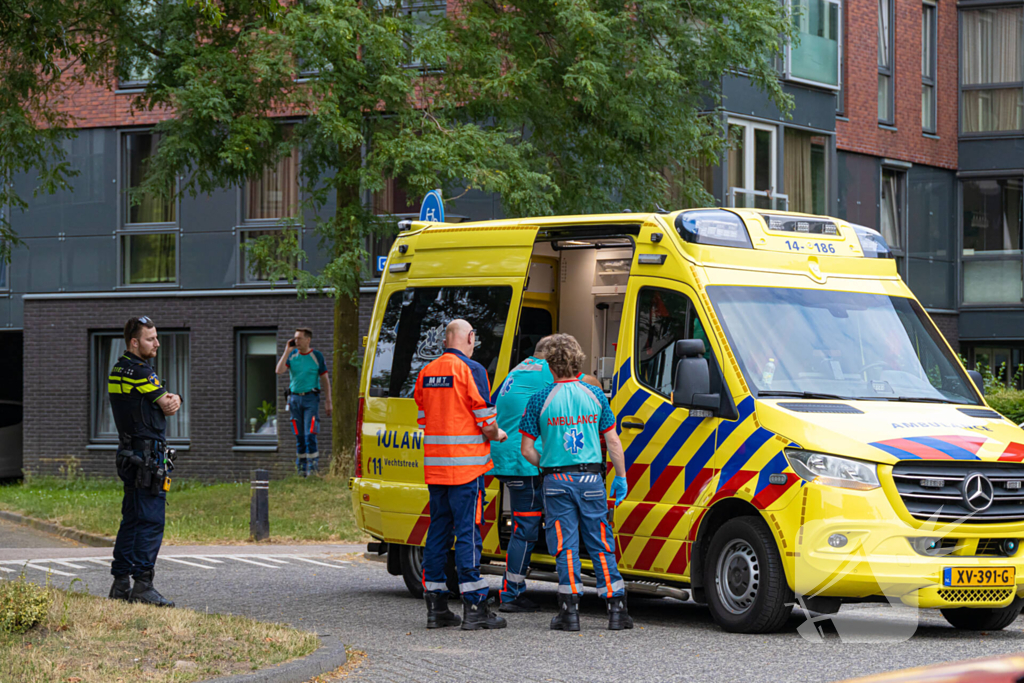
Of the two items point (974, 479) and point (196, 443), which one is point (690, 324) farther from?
point (196, 443)

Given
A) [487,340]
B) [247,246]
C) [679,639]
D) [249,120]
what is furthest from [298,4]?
[679,639]

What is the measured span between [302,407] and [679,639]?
1178 cm

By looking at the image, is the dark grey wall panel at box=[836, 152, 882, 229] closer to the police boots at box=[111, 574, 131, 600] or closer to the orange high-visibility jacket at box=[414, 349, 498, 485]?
the orange high-visibility jacket at box=[414, 349, 498, 485]

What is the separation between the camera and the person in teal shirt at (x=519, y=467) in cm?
957

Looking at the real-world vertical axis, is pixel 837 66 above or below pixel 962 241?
above

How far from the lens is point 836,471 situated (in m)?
8.25

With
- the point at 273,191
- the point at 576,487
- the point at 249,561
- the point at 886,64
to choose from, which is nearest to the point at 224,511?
the point at 249,561

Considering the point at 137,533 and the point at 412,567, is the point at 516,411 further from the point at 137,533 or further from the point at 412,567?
the point at 137,533

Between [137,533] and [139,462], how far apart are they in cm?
50

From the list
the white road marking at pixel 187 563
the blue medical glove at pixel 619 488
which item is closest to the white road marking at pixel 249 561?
the white road marking at pixel 187 563

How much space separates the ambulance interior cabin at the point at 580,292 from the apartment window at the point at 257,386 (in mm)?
13593

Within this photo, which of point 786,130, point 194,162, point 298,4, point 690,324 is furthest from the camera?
point 786,130

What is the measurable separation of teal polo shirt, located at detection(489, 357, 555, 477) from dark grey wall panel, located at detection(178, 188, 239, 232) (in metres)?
15.5

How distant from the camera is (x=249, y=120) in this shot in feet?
55.0
